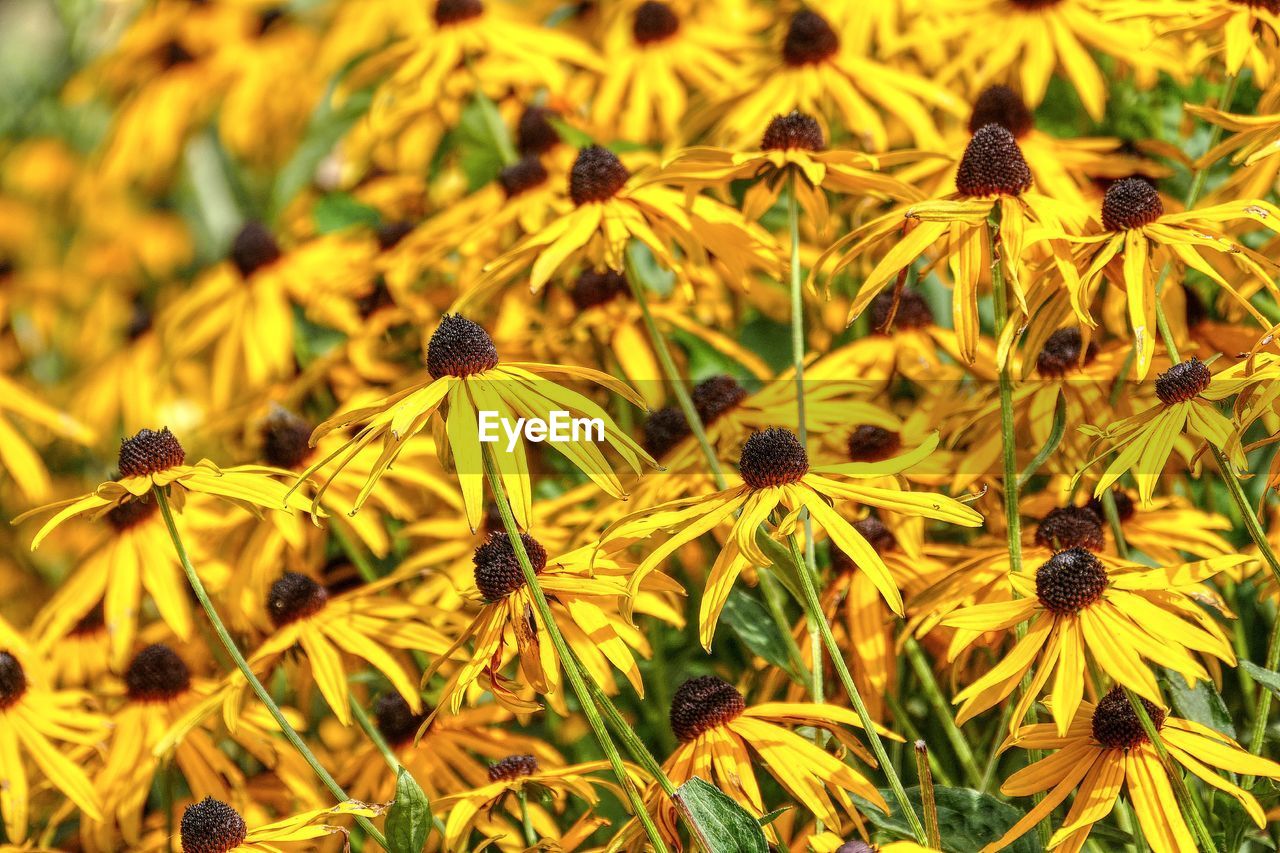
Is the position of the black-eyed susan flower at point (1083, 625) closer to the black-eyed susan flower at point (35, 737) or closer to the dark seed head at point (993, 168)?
the dark seed head at point (993, 168)

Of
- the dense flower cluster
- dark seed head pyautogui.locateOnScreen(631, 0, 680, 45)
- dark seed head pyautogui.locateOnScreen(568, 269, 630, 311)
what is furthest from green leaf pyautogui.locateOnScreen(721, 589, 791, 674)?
dark seed head pyautogui.locateOnScreen(631, 0, 680, 45)

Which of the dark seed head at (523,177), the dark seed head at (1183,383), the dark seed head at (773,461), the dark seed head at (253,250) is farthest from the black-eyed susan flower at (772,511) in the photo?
the dark seed head at (253,250)

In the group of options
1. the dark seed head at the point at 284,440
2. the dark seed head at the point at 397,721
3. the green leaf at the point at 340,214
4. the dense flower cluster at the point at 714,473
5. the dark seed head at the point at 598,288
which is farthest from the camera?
the green leaf at the point at 340,214

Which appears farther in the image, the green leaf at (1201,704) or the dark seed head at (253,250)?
the dark seed head at (253,250)

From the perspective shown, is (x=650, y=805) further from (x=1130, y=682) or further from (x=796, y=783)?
(x=1130, y=682)

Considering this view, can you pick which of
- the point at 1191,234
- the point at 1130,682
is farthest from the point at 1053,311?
the point at 1130,682
